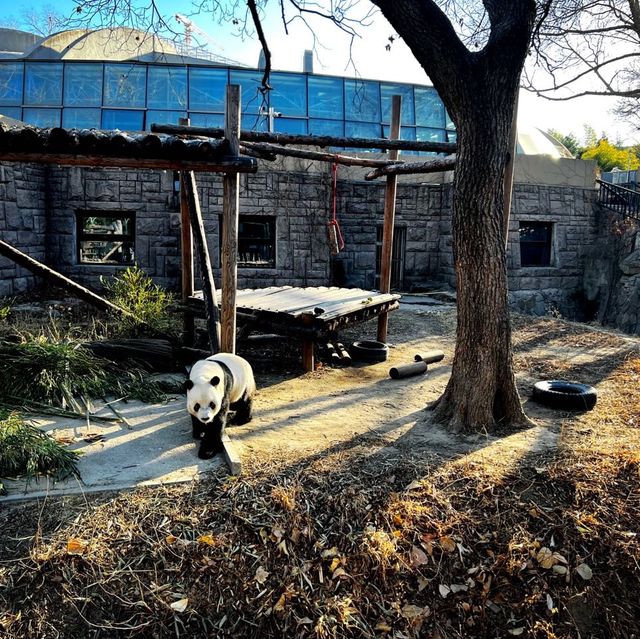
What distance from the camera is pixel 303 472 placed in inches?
160

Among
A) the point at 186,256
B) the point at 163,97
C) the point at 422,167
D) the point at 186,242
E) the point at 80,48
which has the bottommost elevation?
the point at 186,256

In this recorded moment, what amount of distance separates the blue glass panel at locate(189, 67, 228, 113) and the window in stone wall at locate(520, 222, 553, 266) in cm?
910

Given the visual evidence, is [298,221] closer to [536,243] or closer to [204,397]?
[536,243]

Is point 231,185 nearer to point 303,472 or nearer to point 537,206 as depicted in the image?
point 303,472

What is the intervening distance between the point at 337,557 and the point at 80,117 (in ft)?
48.6

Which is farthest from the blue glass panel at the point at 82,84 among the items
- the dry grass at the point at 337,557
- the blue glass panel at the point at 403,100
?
the dry grass at the point at 337,557

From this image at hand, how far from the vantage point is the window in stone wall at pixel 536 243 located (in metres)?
14.9

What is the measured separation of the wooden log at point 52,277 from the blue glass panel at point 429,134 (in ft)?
38.3

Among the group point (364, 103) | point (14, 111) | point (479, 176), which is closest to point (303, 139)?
point (479, 176)

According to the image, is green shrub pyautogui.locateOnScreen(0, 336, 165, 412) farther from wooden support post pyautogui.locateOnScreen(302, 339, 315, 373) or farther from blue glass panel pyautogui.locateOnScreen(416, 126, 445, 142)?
blue glass panel pyautogui.locateOnScreen(416, 126, 445, 142)

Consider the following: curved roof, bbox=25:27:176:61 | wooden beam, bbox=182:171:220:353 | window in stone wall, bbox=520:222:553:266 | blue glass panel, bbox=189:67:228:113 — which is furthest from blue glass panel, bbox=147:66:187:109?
window in stone wall, bbox=520:222:553:266

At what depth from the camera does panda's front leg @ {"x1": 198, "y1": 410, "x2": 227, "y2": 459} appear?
4324mm

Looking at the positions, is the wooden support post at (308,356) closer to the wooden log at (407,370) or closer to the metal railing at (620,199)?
the wooden log at (407,370)

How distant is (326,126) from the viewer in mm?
15656
